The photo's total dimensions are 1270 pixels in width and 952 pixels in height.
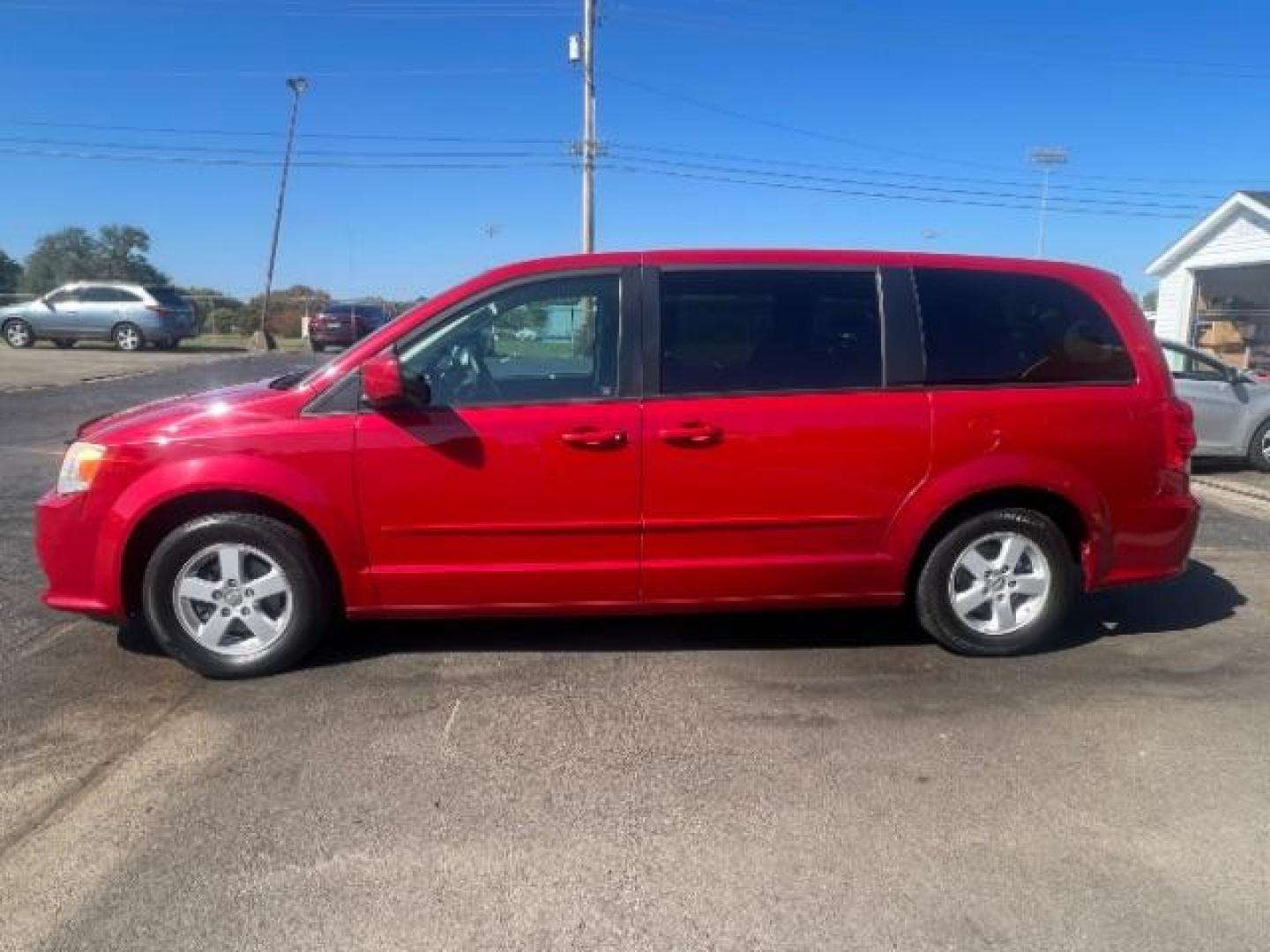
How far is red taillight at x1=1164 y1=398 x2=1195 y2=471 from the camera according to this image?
14.9 feet

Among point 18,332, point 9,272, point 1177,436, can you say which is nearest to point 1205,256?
point 1177,436

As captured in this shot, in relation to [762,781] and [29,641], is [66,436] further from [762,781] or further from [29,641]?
[762,781]

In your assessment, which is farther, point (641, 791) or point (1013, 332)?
point (1013, 332)

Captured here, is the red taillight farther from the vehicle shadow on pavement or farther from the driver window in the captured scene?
the driver window

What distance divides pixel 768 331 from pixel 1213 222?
2145 cm

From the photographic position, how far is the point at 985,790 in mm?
3309

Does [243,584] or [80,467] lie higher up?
[80,467]

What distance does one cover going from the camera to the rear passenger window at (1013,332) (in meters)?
4.43

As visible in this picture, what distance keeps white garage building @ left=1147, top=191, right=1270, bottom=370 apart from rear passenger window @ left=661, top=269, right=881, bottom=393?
1945 cm

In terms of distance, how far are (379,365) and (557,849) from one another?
2.00 meters

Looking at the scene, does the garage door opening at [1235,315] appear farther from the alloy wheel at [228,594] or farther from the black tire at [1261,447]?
the alloy wheel at [228,594]

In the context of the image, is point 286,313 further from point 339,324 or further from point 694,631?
point 694,631

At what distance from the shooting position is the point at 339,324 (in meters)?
31.9

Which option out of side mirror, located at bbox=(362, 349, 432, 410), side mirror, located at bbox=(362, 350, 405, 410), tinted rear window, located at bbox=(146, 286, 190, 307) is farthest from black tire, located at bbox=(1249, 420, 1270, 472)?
tinted rear window, located at bbox=(146, 286, 190, 307)
